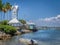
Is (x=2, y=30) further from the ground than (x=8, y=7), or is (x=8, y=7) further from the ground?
(x=8, y=7)

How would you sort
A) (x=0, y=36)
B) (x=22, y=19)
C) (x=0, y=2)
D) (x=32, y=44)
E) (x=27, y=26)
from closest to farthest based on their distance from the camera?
(x=32, y=44) < (x=0, y=36) < (x=0, y=2) < (x=27, y=26) < (x=22, y=19)

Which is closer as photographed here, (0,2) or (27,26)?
(0,2)

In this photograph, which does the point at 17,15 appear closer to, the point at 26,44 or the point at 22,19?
the point at 22,19

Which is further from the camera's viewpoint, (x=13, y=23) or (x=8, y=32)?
(x=13, y=23)

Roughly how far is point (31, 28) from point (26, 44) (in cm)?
4784

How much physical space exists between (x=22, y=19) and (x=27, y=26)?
6.23 meters

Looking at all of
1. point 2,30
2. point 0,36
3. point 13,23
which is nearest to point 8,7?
point 13,23

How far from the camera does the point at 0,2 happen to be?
1992 inches

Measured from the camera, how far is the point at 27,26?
237 ft

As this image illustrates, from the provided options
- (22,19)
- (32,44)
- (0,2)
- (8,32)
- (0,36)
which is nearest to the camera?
(32,44)

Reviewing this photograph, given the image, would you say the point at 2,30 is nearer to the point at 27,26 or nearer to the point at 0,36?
the point at 0,36

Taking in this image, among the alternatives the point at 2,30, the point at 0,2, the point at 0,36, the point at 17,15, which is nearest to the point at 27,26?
the point at 17,15

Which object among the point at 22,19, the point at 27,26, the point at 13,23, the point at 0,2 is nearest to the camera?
the point at 0,2

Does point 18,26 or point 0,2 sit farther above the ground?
point 0,2
